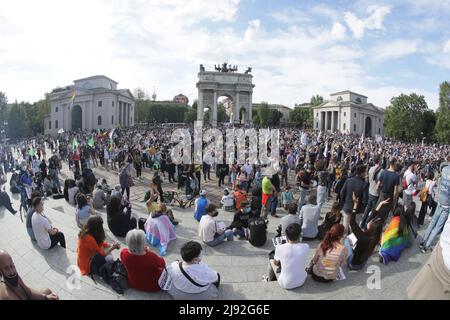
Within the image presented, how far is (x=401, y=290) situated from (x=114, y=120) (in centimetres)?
7085

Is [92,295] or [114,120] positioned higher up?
[114,120]

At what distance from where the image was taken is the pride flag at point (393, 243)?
5152 millimetres

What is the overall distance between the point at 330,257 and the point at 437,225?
251 cm

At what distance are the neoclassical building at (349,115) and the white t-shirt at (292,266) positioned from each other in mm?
82539

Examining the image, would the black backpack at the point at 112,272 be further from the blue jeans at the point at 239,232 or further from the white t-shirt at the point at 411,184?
the white t-shirt at the point at 411,184

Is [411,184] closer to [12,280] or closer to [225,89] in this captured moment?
[12,280]

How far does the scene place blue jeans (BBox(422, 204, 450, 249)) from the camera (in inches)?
212

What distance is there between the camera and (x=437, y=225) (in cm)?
545

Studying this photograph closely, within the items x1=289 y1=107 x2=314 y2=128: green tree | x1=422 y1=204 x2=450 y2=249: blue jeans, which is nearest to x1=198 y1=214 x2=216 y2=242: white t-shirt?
x1=422 y1=204 x2=450 y2=249: blue jeans

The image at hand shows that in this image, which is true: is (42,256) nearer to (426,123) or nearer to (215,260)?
(215,260)

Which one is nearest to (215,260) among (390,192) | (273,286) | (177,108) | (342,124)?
(273,286)

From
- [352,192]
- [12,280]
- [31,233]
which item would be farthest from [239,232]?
[12,280]

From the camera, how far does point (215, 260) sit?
5.95m

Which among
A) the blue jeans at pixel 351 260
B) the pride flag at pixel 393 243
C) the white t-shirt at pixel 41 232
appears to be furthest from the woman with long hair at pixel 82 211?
the pride flag at pixel 393 243
